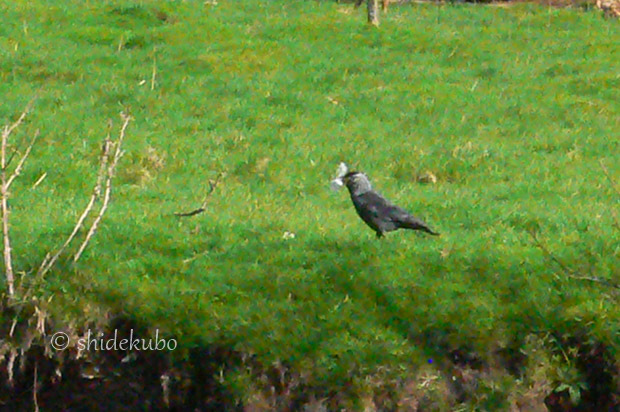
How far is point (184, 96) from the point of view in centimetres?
1767

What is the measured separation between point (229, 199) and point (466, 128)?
15.7 feet

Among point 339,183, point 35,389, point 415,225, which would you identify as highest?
point 415,225

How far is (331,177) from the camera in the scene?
1439cm

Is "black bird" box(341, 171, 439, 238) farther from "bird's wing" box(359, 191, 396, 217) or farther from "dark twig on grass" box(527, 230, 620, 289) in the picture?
"dark twig on grass" box(527, 230, 620, 289)

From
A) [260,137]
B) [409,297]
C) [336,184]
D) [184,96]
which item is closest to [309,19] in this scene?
[184,96]

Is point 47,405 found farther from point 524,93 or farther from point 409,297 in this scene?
point 524,93

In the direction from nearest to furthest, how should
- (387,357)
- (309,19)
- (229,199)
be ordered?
1. (387,357)
2. (229,199)
3. (309,19)

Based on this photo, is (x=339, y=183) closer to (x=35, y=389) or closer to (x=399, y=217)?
(x=399, y=217)

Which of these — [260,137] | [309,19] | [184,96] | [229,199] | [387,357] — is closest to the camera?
[387,357]

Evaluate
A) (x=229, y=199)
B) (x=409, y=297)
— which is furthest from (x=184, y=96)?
(x=409, y=297)

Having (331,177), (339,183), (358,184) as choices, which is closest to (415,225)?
(358,184)

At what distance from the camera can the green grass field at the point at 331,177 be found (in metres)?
9.68

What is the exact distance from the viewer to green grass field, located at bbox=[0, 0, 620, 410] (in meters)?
9.68

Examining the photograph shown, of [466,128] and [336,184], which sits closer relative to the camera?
[336,184]
